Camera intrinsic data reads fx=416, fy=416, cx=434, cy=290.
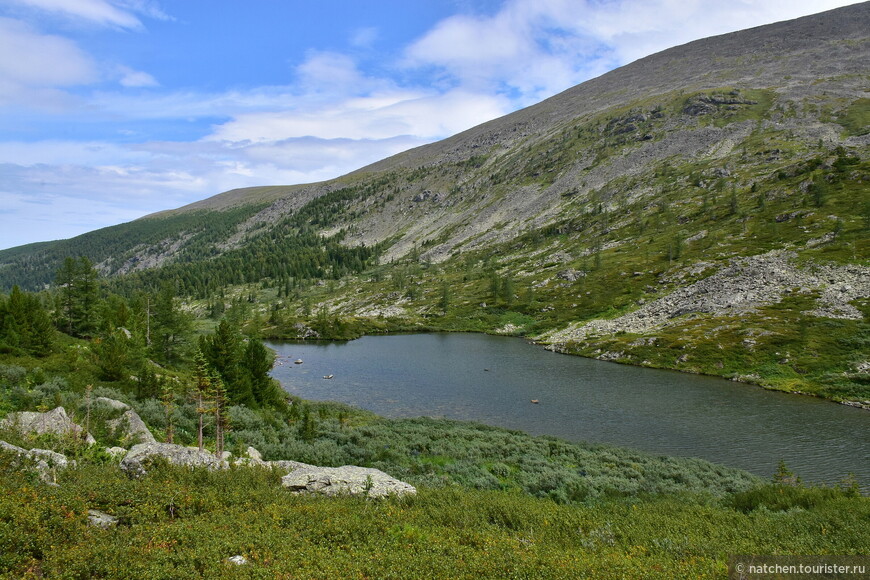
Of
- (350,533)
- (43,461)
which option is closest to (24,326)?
(43,461)

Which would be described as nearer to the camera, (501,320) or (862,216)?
(862,216)

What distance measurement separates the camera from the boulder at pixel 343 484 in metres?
18.0

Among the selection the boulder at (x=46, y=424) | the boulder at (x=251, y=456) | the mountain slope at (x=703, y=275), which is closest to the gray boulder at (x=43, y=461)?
the boulder at (x=46, y=424)

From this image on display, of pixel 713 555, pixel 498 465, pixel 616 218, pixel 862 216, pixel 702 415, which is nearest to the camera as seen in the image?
pixel 713 555

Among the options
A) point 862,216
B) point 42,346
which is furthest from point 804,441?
point 862,216

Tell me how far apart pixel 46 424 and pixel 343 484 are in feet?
53.5

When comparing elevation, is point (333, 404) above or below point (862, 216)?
below

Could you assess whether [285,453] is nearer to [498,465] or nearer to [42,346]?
[498,465]

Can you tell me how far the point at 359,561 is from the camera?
10.7m

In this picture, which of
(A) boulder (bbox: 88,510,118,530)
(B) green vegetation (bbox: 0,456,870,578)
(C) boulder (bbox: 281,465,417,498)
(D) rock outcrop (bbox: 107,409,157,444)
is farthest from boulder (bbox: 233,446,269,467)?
(A) boulder (bbox: 88,510,118,530)

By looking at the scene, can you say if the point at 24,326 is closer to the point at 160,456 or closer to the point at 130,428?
the point at 130,428

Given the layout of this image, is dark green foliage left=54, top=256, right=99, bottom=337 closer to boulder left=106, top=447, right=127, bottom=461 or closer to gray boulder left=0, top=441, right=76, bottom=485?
boulder left=106, top=447, right=127, bottom=461

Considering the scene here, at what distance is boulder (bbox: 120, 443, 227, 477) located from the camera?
16.7 metres

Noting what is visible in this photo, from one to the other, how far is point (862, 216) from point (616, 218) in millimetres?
76855
